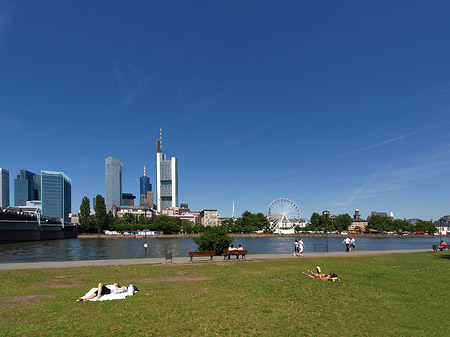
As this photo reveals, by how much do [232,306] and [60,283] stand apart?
10460mm

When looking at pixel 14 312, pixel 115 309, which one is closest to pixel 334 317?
pixel 115 309

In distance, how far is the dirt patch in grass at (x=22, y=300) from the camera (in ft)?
38.1

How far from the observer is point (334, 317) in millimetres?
9836

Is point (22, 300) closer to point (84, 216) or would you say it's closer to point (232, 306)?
point (232, 306)

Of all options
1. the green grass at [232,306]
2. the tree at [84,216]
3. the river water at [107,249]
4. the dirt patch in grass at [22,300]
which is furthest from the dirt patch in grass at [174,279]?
the tree at [84,216]

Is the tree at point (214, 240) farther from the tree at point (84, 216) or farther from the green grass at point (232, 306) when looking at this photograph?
the tree at point (84, 216)

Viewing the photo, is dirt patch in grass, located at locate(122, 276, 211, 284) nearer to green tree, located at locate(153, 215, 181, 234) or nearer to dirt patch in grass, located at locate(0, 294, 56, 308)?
dirt patch in grass, located at locate(0, 294, 56, 308)

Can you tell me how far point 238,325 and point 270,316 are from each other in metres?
1.45

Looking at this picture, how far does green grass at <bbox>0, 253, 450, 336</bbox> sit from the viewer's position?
864cm

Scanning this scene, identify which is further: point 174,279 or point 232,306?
point 174,279

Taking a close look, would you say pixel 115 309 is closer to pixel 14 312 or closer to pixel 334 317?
pixel 14 312

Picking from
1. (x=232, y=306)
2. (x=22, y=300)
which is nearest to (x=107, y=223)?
(x=22, y=300)

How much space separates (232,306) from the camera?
36.4 ft

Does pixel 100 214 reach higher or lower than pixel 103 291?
lower
